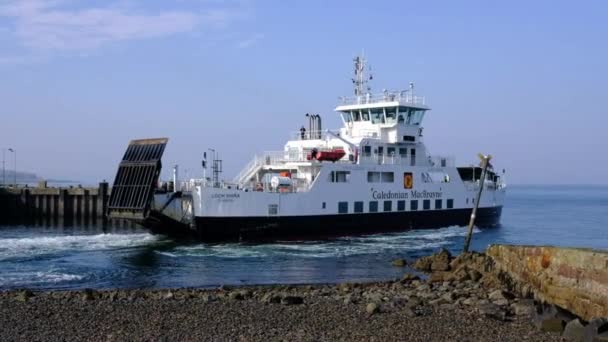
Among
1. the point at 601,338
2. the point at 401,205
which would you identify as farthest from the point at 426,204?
the point at 601,338

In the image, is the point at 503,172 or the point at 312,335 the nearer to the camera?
the point at 312,335

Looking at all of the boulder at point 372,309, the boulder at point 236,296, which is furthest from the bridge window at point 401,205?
the boulder at point 372,309

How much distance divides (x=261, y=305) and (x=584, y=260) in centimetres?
602

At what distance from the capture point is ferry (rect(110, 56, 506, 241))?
75.8 ft

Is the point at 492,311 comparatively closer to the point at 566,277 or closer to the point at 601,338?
the point at 566,277

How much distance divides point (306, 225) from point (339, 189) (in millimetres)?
2314

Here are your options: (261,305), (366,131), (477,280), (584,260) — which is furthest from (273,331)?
(366,131)

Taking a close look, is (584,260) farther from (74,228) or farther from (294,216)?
(74,228)

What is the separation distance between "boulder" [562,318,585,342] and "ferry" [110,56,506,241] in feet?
44.4

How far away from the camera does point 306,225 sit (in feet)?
82.1

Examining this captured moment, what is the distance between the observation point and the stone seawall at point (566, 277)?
33.6 ft

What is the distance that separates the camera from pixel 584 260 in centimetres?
1064

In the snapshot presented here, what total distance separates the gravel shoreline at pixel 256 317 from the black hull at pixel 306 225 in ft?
29.3

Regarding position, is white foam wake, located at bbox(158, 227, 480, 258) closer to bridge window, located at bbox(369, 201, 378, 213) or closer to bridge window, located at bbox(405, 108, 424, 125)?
bridge window, located at bbox(369, 201, 378, 213)
